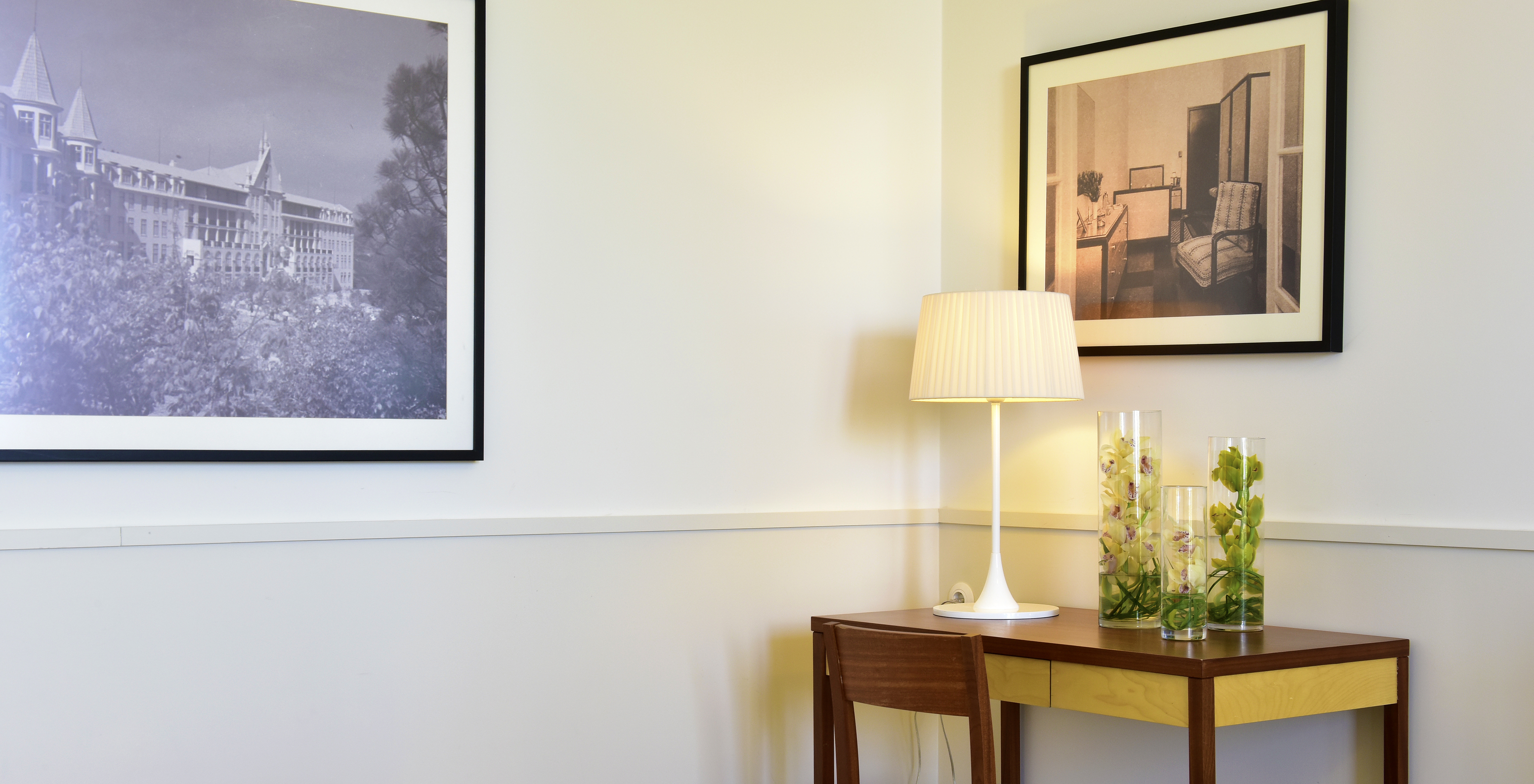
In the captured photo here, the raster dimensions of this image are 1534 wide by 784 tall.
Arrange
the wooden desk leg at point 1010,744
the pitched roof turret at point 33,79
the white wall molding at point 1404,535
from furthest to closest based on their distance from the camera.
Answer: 1. the wooden desk leg at point 1010,744
2. the white wall molding at point 1404,535
3. the pitched roof turret at point 33,79

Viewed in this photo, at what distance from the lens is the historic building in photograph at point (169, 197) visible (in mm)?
1996

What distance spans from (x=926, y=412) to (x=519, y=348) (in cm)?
115

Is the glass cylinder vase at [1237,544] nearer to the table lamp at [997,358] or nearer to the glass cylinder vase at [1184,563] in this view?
the glass cylinder vase at [1184,563]

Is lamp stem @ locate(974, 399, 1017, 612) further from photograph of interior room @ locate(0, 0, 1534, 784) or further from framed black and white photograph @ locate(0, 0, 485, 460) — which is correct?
framed black and white photograph @ locate(0, 0, 485, 460)

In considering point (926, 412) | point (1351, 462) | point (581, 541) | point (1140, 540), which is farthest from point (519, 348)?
point (1351, 462)

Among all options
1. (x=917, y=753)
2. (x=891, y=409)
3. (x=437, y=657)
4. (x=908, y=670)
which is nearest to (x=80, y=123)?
(x=437, y=657)

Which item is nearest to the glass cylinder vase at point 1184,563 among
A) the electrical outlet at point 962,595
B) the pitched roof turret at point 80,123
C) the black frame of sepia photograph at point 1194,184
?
the black frame of sepia photograph at point 1194,184

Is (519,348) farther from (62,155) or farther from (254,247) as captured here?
(62,155)

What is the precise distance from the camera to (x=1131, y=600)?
247 cm

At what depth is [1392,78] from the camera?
2439 mm

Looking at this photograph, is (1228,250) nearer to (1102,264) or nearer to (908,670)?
(1102,264)

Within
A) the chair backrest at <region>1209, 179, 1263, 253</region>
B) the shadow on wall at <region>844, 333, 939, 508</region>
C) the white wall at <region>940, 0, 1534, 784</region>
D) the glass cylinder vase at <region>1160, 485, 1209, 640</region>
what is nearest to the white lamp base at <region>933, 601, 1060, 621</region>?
the white wall at <region>940, 0, 1534, 784</region>

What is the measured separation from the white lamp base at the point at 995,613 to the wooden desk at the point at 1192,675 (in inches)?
1.6

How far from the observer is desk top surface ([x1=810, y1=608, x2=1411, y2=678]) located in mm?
2113
